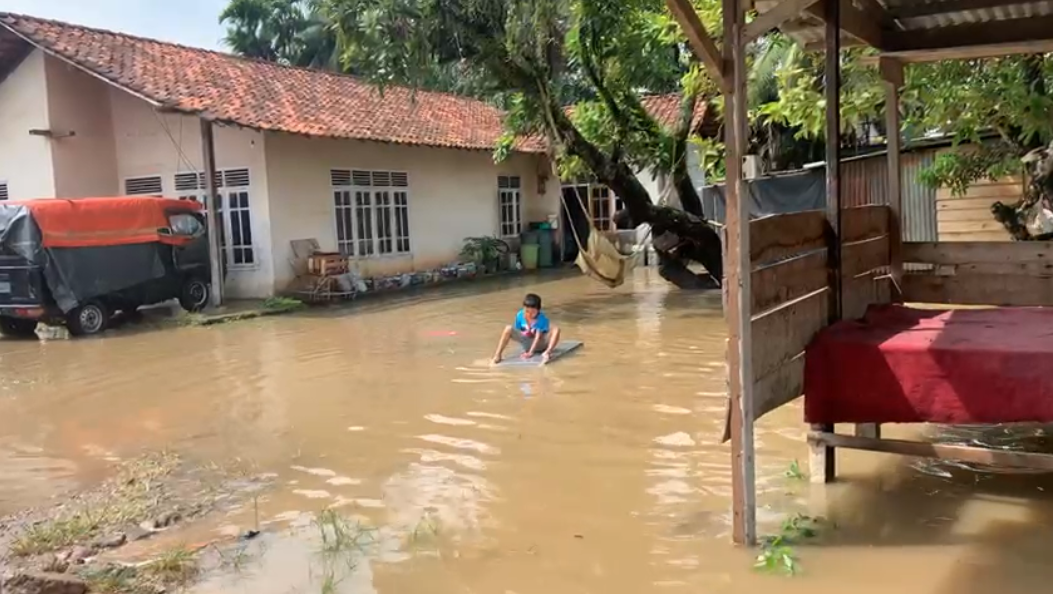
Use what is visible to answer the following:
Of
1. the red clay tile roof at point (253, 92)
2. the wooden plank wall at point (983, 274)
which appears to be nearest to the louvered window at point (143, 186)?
the red clay tile roof at point (253, 92)

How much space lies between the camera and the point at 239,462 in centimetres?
593

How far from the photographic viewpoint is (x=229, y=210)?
15359mm

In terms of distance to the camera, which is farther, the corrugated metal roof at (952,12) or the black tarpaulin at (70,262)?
the black tarpaulin at (70,262)

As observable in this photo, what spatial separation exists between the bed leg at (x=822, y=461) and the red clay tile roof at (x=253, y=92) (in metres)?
10.1

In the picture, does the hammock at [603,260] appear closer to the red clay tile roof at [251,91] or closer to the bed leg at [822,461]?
the red clay tile roof at [251,91]

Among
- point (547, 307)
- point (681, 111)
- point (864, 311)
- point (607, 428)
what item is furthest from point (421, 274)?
point (864, 311)

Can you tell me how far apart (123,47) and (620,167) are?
900 centimetres

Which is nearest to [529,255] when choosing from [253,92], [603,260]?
[253,92]

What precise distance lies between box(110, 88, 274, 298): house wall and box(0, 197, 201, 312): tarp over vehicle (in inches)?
73.1

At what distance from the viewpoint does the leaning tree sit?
40.1ft

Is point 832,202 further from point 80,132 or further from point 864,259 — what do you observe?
point 80,132

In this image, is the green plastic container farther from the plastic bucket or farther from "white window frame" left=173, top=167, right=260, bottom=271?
"white window frame" left=173, top=167, right=260, bottom=271

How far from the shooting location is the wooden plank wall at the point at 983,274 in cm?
534

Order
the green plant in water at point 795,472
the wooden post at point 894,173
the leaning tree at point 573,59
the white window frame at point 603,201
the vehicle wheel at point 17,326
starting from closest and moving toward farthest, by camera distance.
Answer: the green plant in water at point 795,472 < the wooden post at point 894,173 < the leaning tree at point 573,59 < the vehicle wheel at point 17,326 < the white window frame at point 603,201
